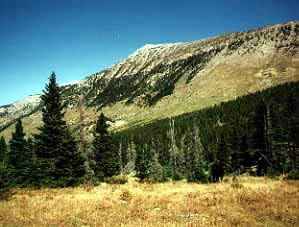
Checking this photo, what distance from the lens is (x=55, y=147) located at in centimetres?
3506

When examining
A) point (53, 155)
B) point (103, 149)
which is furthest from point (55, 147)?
point (103, 149)

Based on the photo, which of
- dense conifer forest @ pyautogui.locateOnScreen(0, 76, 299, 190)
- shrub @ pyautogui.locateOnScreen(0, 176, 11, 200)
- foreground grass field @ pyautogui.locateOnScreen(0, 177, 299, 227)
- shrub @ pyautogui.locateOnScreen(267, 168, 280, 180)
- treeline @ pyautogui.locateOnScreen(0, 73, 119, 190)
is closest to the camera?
foreground grass field @ pyautogui.locateOnScreen(0, 177, 299, 227)

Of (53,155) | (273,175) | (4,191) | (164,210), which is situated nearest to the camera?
(164,210)

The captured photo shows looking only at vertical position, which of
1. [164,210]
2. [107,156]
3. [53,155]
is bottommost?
[164,210]

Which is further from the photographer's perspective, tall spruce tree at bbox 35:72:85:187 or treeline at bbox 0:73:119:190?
tall spruce tree at bbox 35:72:85:187

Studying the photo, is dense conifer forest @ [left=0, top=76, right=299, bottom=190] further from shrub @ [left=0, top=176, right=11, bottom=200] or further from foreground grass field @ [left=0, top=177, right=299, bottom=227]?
foreground grass field @ [left=0, top=177, right=299, bottom=227]

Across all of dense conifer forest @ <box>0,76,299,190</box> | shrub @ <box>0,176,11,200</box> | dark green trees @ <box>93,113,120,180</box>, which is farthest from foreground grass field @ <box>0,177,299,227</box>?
dark green trees @ <box>93,113,120,180</box>

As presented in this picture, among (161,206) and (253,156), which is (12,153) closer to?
(253,156)

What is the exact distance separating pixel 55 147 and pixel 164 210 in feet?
75.8

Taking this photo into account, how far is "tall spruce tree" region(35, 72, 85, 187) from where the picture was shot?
111 ft

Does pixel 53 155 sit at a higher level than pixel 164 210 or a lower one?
higher

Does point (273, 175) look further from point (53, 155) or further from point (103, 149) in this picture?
point (103, 149)

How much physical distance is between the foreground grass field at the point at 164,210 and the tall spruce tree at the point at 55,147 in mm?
15946

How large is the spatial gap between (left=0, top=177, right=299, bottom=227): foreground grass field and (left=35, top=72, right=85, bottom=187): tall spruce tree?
15.9 meters
